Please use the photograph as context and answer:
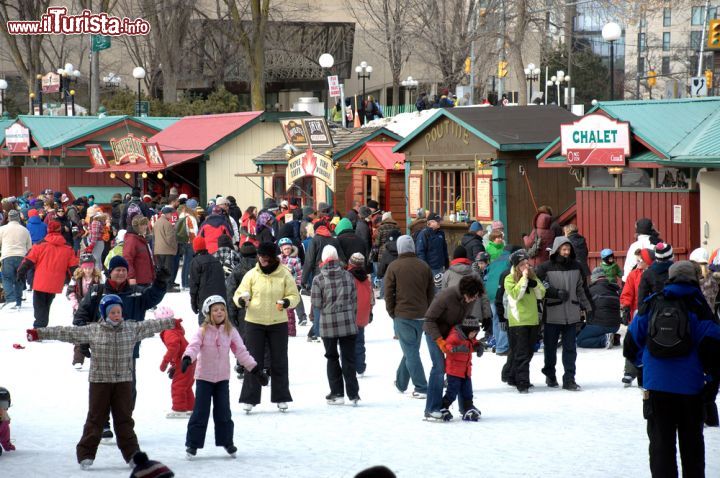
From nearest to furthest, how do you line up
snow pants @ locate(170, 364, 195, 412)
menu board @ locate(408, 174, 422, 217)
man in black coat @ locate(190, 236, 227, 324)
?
1. snow pants @ locate(170, 364, 195, 412)
2. man in black coat @ locate(190, 236, 227, 324)
3. menu board @ locate(408, 174, 422, 217)

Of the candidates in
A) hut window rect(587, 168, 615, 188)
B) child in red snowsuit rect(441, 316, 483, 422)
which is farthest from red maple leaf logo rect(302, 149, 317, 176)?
child in red snowsuit rect(441, 316, 483, 422)

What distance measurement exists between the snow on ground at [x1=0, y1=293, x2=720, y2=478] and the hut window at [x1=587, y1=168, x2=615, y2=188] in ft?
19.7

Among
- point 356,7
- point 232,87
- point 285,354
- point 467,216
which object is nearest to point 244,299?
point 285,354

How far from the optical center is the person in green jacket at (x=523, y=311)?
11719mm

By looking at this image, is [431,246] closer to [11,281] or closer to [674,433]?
[11,281]

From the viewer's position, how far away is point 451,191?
75.9ft

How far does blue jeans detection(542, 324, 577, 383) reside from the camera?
1180 centimetres

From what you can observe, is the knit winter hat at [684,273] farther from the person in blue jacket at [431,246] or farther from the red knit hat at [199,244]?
the person in blue jacket at [431,246]

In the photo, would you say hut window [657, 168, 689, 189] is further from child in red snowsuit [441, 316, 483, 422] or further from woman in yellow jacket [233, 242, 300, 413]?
woman in yellow jacket [233, 242, 300, 413]

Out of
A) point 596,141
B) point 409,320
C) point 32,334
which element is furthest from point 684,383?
point 596,141

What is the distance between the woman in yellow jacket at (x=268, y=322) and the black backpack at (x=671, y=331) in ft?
13.9

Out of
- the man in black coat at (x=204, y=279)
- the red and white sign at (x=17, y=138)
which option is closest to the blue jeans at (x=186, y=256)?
the man in black coat at (x=204, y=279)

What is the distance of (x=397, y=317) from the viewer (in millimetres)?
11117

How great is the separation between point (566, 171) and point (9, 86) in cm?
5174
